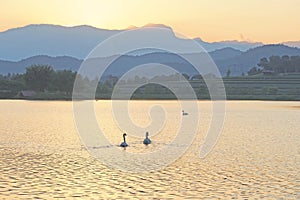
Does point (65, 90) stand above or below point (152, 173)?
above

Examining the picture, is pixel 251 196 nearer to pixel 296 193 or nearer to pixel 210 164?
pixel 296 193

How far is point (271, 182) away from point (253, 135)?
2782 cm

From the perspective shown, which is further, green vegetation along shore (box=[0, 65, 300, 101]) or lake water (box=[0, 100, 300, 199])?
green vegetation along shore (box=[0, 65, 300, 101])

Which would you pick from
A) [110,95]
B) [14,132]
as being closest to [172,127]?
[14,132]

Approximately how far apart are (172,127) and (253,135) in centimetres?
1213

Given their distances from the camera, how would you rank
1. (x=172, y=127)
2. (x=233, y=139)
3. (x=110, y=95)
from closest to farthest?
(x=233, y=139) → (x=172, y=127) → (x=110, y=95)

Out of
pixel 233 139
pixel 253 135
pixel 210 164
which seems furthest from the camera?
pixel 253 135

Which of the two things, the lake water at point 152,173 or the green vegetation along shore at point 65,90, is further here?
the green vegetation along shore at point 65,90

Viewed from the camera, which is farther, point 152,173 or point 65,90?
point 65,90

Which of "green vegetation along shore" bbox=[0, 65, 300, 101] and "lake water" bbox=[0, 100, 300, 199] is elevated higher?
"green vegetation along shore" bbox=[0, 65, 300, 101]

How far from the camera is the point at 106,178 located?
29.5 m

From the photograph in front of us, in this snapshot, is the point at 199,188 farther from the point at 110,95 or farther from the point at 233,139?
the point at 110,95

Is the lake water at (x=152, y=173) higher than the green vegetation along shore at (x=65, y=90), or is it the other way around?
the green vegetation along shore at (x=65, y=90)

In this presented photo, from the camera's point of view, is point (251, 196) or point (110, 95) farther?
point (110, 95)
